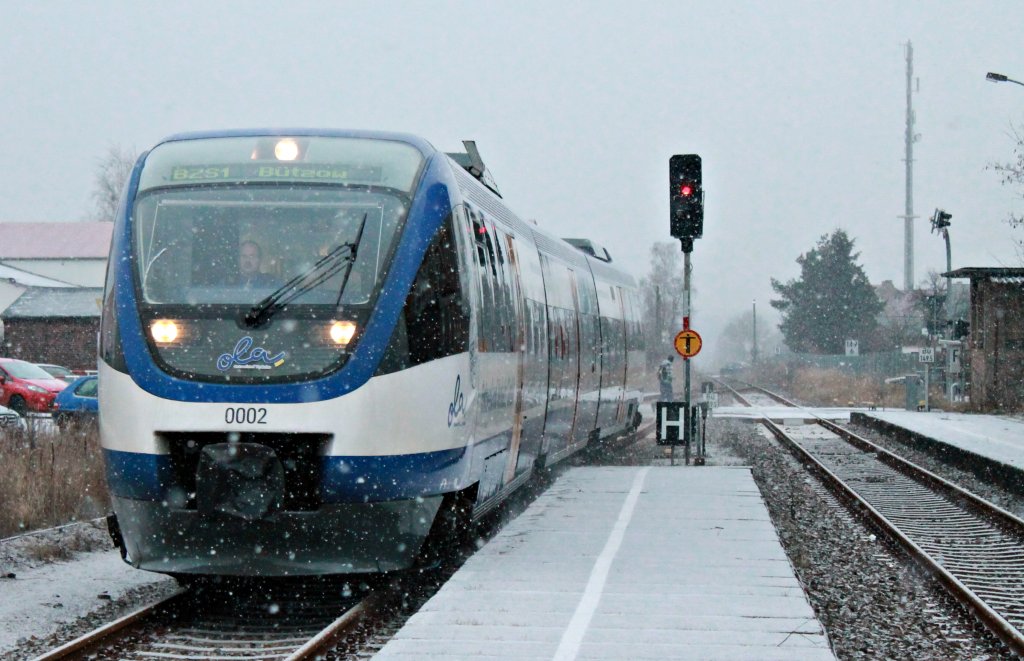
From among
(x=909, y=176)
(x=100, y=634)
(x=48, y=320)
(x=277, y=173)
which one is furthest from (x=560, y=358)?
(x=909, y=176)

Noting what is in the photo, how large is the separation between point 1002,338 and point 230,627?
105ft

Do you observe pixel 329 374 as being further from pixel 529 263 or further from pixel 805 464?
pixel 805 464

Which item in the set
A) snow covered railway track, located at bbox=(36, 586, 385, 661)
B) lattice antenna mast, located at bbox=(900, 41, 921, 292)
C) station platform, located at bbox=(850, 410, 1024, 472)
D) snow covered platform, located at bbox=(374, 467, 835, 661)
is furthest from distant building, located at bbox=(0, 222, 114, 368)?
lattice antenna mast, located at bbox=(900, 41, 921, 292)

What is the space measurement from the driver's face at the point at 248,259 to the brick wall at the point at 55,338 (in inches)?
1780

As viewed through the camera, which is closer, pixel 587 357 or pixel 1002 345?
pixel 587 357

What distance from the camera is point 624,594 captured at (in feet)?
25.8

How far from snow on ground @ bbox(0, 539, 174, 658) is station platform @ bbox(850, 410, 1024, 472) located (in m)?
12.0

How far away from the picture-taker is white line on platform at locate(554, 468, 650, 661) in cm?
649

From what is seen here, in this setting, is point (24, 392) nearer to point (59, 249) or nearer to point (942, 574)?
point (942, 574)

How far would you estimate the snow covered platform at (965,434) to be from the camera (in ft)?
65.7

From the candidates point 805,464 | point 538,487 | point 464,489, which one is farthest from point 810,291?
point 464,489

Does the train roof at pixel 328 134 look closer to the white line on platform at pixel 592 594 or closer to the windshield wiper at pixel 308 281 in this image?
the windshield wiper at pixel 308 281

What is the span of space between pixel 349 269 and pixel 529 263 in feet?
15.6

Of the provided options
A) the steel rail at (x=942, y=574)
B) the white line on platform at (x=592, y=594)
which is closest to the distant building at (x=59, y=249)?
the steel rail at (x=942, y=574)
